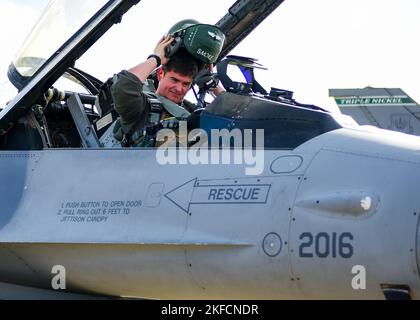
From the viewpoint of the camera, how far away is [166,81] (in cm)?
673

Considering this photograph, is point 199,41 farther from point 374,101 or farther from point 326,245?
point 374,101

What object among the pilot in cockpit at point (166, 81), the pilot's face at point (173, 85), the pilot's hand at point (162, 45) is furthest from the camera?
the pilot's face at point (173, 85)

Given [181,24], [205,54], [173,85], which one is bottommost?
[173,85]

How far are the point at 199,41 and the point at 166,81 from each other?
1.57ft

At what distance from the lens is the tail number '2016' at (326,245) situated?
4.59 metres

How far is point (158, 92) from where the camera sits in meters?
6.77

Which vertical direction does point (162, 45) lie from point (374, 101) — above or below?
below

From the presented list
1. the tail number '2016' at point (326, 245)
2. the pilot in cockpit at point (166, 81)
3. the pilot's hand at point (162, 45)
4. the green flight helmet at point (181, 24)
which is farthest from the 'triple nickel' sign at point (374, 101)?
the tail number '2016' at point (326, 245)

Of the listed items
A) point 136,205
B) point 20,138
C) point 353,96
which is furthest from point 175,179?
point 353,96

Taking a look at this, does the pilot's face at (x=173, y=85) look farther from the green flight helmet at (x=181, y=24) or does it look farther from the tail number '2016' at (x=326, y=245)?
the tail number '2016' at (x=326, y=245)

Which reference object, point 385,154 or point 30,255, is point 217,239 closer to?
point 385,154

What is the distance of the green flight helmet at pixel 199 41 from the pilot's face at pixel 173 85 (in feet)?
0.80

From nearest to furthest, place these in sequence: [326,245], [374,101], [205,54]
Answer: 1. [326,245]
2. [205,54]
3. [374,101]

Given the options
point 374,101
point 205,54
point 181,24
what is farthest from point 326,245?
point 374,101
